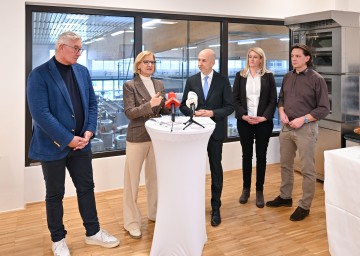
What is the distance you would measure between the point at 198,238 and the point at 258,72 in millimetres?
1698

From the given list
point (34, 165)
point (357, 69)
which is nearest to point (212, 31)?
point (357, 69)

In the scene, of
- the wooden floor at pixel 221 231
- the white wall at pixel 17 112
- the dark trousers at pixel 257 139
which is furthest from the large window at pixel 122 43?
the dark trousers at pixel 257 139

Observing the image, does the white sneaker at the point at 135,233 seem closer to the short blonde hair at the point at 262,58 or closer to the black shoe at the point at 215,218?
the black shoe at the point at 215,218

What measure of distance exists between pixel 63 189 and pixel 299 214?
2.03m

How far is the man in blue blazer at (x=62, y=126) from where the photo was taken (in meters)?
2.28

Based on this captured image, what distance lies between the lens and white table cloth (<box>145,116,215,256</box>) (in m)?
2.20

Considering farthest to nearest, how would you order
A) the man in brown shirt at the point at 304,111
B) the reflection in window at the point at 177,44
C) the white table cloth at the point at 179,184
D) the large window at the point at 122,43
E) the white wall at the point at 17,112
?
the reflection in window at the point at 177,44
the large window at the point at 122,43
the white wall at the point at 17,112
the man in brown shirt at the point at 304,111
the white table cloth at the point at 179,184

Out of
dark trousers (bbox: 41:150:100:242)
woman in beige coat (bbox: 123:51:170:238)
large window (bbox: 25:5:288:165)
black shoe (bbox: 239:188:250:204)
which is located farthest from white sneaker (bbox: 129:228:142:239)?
large window (bbox: 25:5:288:165)

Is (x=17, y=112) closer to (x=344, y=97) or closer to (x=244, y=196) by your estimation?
(x=244, y=196)

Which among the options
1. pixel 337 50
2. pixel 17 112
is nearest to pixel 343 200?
pixel 337 50

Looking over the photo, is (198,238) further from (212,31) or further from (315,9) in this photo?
(315,9)

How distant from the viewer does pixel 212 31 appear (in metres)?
4.48

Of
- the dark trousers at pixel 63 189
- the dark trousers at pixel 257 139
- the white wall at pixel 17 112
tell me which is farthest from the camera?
Answer: the dark trousers at pixel 257 139

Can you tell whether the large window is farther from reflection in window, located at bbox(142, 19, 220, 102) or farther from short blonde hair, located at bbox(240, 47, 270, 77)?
short blonde hair, located at bbox(240, 47, 270, 77)
